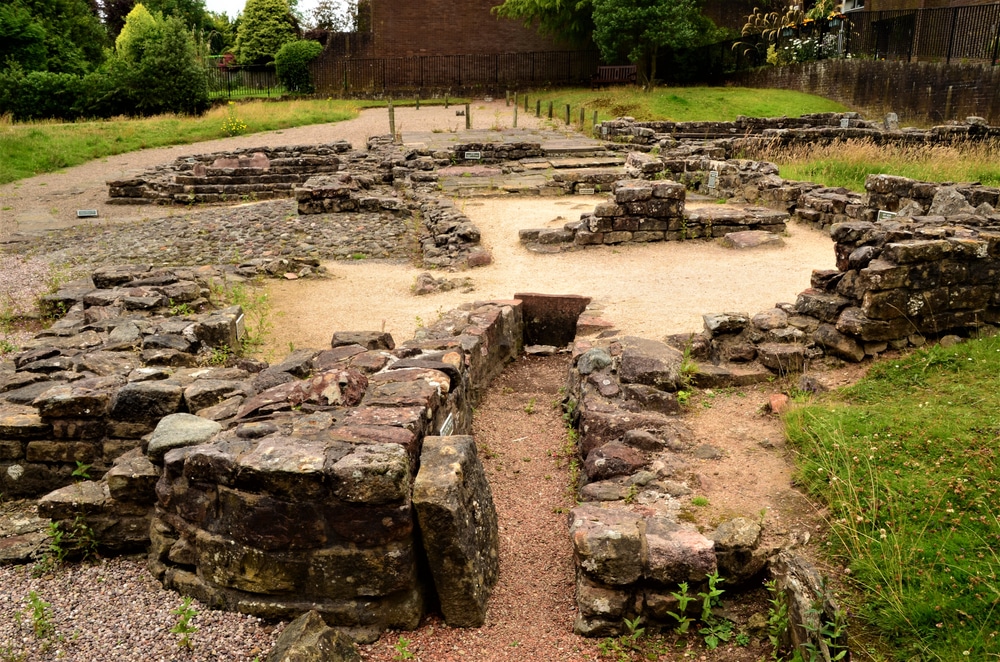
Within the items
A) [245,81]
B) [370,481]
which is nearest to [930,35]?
[370,481]

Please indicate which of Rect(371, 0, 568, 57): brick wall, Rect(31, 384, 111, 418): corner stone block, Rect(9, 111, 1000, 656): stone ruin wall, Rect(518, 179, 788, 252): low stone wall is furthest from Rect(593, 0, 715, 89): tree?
Rect(31, 384, 111, 418): corner stone block

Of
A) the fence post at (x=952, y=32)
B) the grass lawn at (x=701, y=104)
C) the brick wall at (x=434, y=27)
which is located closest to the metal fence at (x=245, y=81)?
the brick wall at (x=434, y=27)

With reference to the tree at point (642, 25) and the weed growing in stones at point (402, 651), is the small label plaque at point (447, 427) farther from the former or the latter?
the tree at point (642, 25)

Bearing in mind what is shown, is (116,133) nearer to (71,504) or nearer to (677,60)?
(71,504)

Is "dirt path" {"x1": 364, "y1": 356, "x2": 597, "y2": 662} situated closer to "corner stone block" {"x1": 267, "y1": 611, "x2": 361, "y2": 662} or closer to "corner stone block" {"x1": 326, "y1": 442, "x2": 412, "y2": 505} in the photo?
"corner stone block" {"x1": 267, "y1": 611, "x2": 361, "y2": 662}

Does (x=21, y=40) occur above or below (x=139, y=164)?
above

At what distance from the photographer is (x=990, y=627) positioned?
116 inches

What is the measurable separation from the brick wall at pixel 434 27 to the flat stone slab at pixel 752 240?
102 ft

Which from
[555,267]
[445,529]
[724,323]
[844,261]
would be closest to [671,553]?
[445,529]

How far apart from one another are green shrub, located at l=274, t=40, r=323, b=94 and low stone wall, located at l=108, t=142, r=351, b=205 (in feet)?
60.3

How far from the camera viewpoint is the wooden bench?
122ft

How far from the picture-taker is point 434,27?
3850 cm

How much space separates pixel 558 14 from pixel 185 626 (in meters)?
35.0

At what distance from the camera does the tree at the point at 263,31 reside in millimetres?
38938
